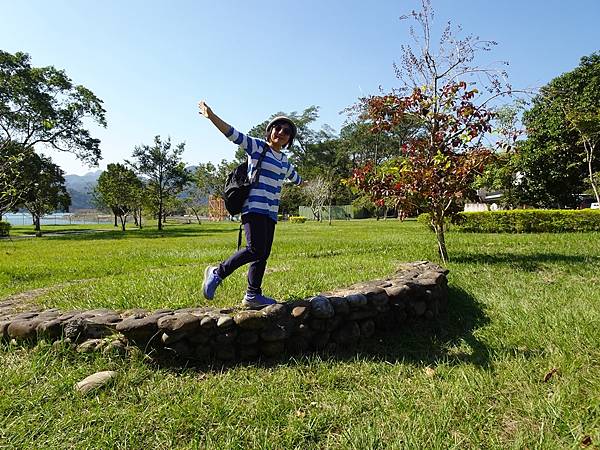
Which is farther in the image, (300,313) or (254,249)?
(254,249)

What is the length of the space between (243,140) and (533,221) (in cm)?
1448

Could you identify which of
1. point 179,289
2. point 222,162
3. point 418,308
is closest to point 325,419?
point 418,308

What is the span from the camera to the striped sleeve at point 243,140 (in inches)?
122

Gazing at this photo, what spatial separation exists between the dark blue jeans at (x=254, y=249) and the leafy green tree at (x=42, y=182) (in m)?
25.2

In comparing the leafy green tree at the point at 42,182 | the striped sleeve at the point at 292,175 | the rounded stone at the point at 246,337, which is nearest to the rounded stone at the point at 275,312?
the rounded stone at the point at 246,337

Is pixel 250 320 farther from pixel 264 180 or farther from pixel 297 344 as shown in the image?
pixel 264 180

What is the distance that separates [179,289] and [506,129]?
240 inches

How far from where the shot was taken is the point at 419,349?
3393 mm

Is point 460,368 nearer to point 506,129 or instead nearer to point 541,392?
point 541,392

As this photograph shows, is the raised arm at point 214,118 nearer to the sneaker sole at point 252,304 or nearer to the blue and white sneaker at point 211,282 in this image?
the blue and white sneaker at point 211,282

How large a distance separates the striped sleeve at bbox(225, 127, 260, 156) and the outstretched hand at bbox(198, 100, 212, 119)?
0.69ft

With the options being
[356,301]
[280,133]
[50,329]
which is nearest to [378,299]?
[356,301]

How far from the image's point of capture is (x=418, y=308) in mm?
3969

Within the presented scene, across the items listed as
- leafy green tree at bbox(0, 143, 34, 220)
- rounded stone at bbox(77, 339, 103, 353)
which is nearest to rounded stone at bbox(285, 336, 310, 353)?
rounded stone at bbox(77, 339, 103, 353)
